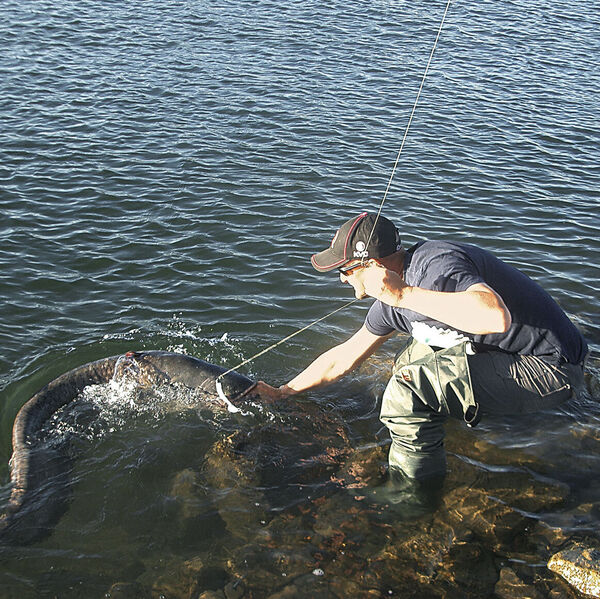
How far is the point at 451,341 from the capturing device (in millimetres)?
5609

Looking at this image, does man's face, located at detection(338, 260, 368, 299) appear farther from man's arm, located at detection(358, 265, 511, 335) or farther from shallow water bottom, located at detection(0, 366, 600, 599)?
shallow water bottom, located at detection(0, 366, 600, 599)

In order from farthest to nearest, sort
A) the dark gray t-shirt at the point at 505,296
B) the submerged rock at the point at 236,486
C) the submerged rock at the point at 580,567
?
the submerged rock at the point at 236,486
the dark gray t-shirt at the point at 505,296
the submerged rock at the point at 580,567

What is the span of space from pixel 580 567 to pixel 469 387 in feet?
4.89

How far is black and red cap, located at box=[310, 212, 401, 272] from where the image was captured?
523cm

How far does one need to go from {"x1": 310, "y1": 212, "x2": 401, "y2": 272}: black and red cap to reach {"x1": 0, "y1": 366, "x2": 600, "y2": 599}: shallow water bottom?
2.08 metres

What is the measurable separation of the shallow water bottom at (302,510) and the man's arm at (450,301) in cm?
187

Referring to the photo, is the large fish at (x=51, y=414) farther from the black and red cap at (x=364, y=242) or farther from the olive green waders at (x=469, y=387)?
the black and red cap at (x=364, y=242)

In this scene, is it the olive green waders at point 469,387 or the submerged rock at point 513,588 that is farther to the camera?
the olive green waders at point 469,387

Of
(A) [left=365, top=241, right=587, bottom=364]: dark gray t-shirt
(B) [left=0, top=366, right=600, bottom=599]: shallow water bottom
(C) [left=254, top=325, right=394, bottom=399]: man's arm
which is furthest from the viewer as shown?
(C) [left=254, top=325, right=394, bottom=399]: man's arm

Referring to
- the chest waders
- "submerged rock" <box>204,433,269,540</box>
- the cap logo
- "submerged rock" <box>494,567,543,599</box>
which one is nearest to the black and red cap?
the cap logo

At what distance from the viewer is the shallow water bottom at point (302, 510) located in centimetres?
527

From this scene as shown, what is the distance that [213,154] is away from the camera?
13.5 meters

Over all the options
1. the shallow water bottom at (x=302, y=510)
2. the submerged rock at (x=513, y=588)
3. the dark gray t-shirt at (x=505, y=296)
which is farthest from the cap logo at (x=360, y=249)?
the submerged rock at (x=513, y=588)

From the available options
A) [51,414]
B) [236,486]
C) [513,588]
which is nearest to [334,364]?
[236,486]
